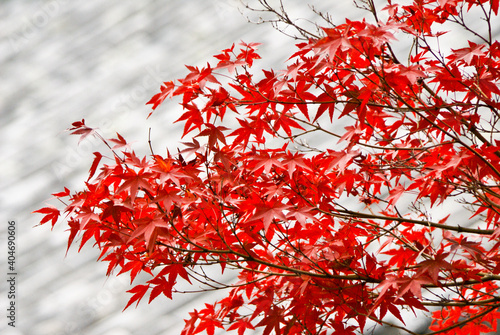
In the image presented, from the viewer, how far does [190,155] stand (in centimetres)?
132

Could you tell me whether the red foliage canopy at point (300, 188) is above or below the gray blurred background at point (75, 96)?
below

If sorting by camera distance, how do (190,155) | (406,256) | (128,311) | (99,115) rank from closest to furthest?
(190,155) → (406,256) → (128,311) → (99,115)

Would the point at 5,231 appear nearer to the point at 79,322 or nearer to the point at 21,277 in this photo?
the point at 21,277

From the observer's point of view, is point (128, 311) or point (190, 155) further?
point (128, 311)

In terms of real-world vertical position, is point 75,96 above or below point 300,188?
above

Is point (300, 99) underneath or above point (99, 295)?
underneath

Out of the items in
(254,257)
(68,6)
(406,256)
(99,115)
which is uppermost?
(68,6)

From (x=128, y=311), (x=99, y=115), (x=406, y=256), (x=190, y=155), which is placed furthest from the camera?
(x=99, y=115)

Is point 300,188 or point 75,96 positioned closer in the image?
point 300,188

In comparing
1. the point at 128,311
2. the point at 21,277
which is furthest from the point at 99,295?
the point at 21,277

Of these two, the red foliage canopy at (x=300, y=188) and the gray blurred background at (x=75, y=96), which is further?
the gray blurred background at (x=75, y=96)

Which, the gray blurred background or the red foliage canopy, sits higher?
the gray blurred background

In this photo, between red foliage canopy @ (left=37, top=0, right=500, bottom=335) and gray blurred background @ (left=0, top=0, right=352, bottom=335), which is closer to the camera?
red foliage canopy @ (left=37, top=0, right=500, bottom=335)

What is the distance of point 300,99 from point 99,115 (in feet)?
6.15
